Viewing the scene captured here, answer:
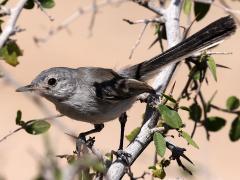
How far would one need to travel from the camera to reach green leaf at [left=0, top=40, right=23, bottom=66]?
3.70 meters

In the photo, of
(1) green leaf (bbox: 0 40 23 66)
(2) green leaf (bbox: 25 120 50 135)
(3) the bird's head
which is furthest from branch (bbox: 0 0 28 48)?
(3) the bird's head

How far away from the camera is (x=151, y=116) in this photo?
358cm

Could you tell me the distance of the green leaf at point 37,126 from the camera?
341cm

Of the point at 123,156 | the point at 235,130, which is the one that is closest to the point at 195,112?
the point at 235,130

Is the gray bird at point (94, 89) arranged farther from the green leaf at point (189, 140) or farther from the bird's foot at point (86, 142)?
the green leaf at point (189, 140)

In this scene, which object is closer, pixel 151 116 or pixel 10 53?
pixel 151 116

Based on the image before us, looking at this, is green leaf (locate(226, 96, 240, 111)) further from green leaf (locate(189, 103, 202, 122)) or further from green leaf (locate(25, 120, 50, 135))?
green leaf (locate(25, 120, 50, 135))

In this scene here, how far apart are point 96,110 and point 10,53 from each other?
1298 millimetres

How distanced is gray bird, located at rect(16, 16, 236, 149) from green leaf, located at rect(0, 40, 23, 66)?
2.91ft

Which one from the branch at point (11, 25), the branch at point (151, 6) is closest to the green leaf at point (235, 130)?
the branch at point (151, 6)

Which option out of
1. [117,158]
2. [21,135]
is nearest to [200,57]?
[117,158]

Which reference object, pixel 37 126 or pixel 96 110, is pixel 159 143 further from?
pixel 96 110

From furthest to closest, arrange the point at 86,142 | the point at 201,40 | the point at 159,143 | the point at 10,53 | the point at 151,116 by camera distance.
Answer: the point at 201,40 < the point at 10,53 < the point at 151,116 < the point at 86,142 < the point at 159,143

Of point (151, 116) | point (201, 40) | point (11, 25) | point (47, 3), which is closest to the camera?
point (11, 25)
